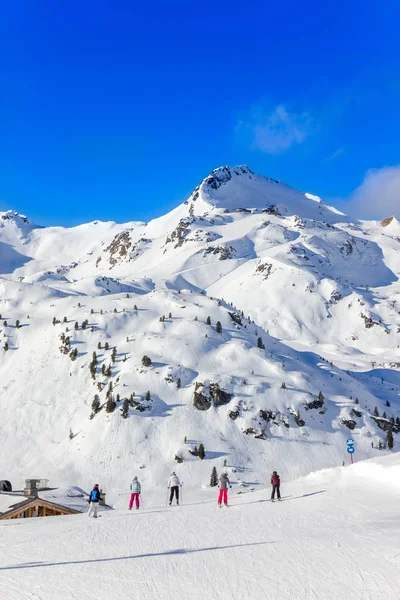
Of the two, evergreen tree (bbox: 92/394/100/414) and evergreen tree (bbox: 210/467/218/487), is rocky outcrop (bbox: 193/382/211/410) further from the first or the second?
evergreen tree (bbox: 210/467/218/487)

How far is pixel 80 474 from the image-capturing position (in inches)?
2923

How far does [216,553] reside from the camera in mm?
16531

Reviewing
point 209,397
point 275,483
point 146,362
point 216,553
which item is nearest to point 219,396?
point 209,397

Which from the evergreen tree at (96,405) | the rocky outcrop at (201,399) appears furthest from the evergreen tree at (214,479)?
the evergreen tree at (96,405)

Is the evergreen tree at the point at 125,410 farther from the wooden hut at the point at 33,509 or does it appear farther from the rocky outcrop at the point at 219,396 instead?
the wooden hut at the point at 33,509

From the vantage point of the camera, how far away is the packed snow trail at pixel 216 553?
1300 centimetres

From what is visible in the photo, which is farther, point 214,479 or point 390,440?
point 390,440

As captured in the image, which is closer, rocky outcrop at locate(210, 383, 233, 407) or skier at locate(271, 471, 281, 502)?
skier at locate(271, 471, 281, 502)

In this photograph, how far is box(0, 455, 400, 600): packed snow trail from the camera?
13.0 m

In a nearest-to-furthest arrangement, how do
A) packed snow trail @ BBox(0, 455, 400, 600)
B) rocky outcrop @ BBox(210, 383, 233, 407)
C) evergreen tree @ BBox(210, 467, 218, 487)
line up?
packed snow trail @ BBox(0, 455, 400, 600)
evergreen tree @ BBox(210, 467, 218, 487)
rocky outcrop @ BBox(210, 383, 233, 407)

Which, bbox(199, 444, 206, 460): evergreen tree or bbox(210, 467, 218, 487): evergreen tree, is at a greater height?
bbox(199, 444, 206, 460): evergreen tree

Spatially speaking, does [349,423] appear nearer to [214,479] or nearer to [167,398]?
[214,479]

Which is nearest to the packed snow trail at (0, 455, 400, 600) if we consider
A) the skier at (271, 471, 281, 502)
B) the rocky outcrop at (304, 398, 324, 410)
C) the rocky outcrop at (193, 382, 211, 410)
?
the skier at (271, 471, 281, 502)

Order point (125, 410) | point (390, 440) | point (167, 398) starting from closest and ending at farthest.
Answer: point (390, 440)
point (125, 410)
point (167, 398)
